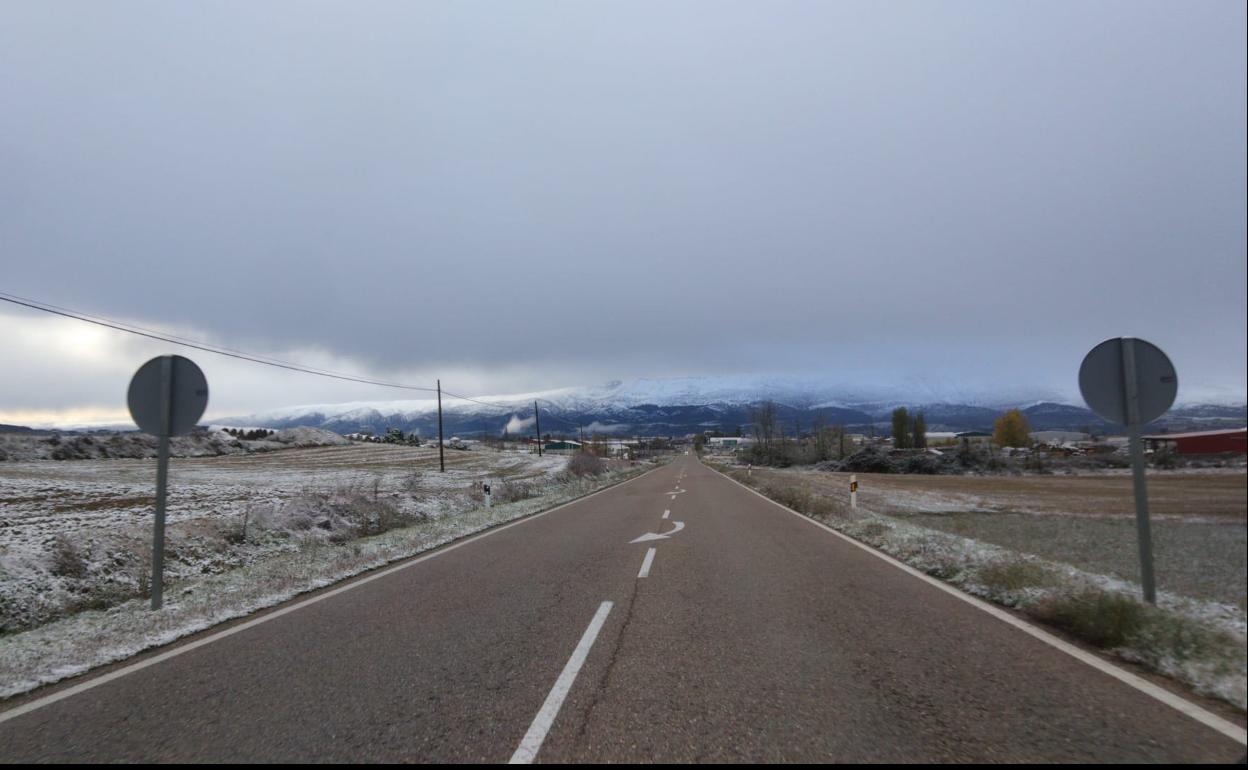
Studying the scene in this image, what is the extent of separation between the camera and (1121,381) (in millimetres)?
5484

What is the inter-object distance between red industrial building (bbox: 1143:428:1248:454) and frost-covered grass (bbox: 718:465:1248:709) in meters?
0.93

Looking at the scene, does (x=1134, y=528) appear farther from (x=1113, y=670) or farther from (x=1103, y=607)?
(x=1113, y=670)

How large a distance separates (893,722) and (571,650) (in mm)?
2584

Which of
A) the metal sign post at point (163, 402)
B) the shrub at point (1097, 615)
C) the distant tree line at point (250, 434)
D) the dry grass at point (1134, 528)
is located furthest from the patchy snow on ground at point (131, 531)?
the distant tree line at point (250, 434)

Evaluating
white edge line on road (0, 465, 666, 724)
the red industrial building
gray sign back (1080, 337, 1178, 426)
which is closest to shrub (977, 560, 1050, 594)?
gray sign back (1080, 337, 1178, 426)

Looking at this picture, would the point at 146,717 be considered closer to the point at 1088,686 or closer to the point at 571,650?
the point at 571,650

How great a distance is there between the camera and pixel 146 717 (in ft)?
13.0

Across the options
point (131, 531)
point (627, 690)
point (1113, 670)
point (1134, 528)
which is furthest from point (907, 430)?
point (627, 690)

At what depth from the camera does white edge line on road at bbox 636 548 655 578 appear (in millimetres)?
8383

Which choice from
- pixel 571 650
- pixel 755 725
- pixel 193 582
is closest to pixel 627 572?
pixel 571 650

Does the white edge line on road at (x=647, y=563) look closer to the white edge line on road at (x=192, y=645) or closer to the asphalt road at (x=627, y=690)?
the asphalt road at (x=627, y=690)

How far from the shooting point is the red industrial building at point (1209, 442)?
3.95 metres

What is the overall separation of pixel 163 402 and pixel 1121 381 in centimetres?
1090

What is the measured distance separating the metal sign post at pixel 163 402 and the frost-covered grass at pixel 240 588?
79cm
